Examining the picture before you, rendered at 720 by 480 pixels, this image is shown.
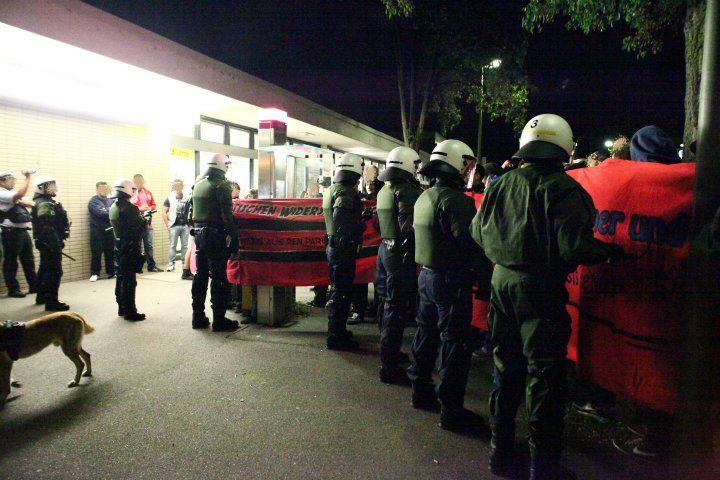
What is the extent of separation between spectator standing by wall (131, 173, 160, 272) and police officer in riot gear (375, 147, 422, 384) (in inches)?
297

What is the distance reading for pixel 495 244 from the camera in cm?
289

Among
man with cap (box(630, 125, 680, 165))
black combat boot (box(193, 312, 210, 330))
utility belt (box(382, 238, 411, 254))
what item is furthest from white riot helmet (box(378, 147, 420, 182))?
black combat boot (box(193, 312, 210, 330))

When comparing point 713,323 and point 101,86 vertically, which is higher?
point 101,86

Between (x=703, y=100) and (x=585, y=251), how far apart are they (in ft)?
2.91

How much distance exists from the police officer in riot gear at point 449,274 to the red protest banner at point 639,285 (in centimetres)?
86

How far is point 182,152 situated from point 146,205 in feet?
7.39

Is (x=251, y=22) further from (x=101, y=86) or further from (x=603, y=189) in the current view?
(x=603, y=189)

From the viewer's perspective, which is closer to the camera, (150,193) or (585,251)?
→ (585,251)

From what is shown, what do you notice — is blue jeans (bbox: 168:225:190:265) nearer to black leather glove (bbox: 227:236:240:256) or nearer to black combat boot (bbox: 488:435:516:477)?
black leather glove (bbox: 227:236:240:256)

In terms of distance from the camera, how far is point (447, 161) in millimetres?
3684

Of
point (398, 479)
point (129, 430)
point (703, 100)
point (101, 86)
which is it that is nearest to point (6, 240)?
point (101, 86)

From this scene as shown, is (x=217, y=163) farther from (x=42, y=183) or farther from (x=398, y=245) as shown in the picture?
(x=42, y=183)

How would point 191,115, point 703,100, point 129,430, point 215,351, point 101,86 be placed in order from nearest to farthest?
1. point 703,100
2. point 129,430
3. point 215,351
4. point 101,86
5. point 191,115

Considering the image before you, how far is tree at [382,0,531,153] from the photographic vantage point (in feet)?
44.9
